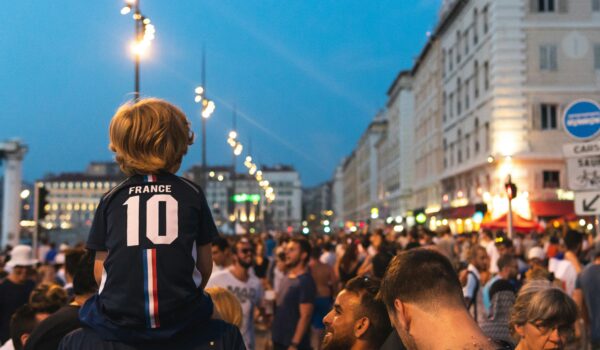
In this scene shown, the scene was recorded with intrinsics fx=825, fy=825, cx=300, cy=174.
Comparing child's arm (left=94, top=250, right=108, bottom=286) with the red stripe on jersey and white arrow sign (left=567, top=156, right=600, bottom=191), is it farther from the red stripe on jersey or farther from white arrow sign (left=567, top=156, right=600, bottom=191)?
white arrow sign (left=567, top=156, right=600, bottom=191)

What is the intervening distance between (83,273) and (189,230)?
205cm

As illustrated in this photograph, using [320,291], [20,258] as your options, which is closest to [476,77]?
[320,291]

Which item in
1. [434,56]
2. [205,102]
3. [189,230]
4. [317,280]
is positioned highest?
[434,56]

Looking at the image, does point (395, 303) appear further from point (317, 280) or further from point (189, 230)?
point (317, 280)

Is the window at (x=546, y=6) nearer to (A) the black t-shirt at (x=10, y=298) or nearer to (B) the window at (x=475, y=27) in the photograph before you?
(B) the window at (x=475, y=27)

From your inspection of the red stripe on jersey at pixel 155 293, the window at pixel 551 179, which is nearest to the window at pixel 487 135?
the window at pixel 551 179

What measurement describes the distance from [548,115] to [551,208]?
506 cm

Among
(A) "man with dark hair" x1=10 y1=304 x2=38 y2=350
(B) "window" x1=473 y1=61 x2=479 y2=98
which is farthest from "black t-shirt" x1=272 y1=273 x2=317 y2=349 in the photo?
(B) "window" x1=473 y1=61 x2=479 y2=98

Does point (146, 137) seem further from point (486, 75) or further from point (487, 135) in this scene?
point (486, 75)

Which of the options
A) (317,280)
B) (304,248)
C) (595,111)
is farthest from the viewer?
(317,280)

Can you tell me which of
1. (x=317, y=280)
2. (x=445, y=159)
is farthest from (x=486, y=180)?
(x=317, y=280)

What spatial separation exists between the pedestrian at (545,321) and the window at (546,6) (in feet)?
133

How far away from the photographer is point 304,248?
10375 millimetres

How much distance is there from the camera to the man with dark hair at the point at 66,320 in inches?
194
